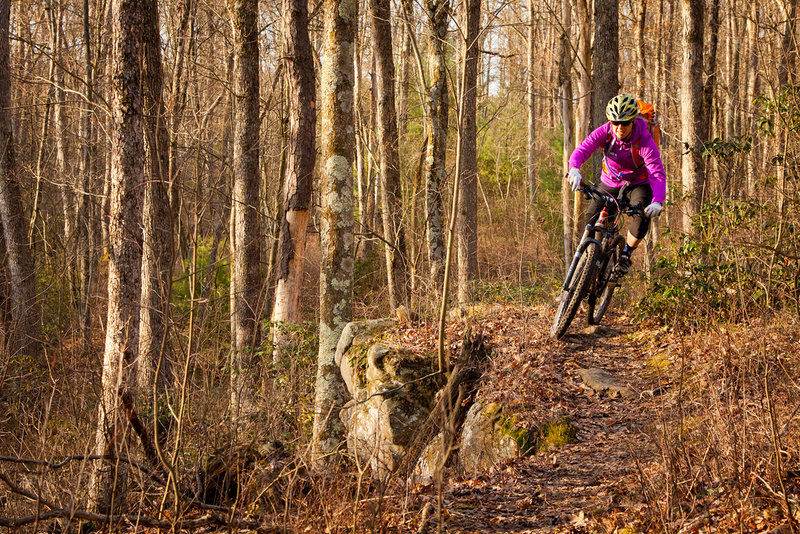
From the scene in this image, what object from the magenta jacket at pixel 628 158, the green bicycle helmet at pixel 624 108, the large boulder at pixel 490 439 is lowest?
the large boulder at pixel 490 439

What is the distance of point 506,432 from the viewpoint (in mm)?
5809

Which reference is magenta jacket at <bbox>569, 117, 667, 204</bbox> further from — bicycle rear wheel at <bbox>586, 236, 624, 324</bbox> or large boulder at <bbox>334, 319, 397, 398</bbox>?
large boulder at <bbox>334, 319, 397, 398</bbox>

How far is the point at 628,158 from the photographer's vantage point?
662cm

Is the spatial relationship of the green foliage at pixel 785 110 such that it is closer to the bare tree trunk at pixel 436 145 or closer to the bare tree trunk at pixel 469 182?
the bare tree trunk at pixel 436 145

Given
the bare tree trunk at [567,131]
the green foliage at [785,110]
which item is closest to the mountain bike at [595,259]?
the green foliage at [785,110]

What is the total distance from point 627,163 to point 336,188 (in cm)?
295

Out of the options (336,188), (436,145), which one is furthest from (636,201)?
(436,145)

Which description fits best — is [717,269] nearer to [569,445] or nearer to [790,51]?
[790,51]

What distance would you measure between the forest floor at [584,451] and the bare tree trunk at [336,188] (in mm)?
1615

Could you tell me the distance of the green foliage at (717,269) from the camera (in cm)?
650

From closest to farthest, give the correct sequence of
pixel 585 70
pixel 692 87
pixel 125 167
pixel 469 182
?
pixel 125 167
pixel 692 87
pixel 469 182
pixel 585 70

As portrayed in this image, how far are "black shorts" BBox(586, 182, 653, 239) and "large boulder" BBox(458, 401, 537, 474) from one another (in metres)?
2.25

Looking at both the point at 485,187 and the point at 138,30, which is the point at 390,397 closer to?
the point at 138,30

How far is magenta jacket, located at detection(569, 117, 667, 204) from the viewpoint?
634cm
